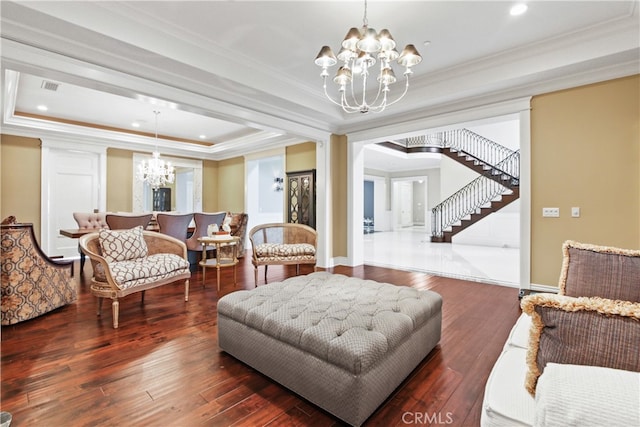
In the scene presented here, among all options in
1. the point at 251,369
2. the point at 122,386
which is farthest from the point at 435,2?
the point at 122,386

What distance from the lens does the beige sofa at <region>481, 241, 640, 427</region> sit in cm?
65

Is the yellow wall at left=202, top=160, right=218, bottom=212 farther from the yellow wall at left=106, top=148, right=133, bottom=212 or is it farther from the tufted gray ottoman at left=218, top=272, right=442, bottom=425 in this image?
the tufted gray ottoman at left=218, top=272, right=442, bottom=425

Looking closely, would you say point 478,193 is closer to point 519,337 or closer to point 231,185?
point 231,185

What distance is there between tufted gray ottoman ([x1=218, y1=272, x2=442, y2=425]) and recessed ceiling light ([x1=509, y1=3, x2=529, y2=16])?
2.73 meters

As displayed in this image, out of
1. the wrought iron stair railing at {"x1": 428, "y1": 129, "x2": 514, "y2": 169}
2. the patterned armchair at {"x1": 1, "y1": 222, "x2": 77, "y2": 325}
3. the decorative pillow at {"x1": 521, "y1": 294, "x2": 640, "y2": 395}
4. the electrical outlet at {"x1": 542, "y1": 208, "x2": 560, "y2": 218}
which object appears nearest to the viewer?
the decorative pillow at {"x1": 521, "y1": 294, "x2": 640, "y2": 395}

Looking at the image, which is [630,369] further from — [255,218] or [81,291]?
[255,218]

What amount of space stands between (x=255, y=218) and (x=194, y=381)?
676cm

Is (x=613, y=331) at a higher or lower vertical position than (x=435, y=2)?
lower

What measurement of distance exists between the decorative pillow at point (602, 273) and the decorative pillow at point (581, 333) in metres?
0.45

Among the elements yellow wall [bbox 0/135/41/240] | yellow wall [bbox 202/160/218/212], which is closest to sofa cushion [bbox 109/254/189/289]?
yellow wall [bbox 0/135/41/240]

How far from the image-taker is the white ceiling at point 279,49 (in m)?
2.69

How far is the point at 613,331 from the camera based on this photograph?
85cm

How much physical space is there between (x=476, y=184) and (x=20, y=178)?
1166 cm

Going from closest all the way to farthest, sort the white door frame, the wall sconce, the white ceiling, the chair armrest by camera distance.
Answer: the white ceiling → the chair armrest → the white door frame → the wall sconce
